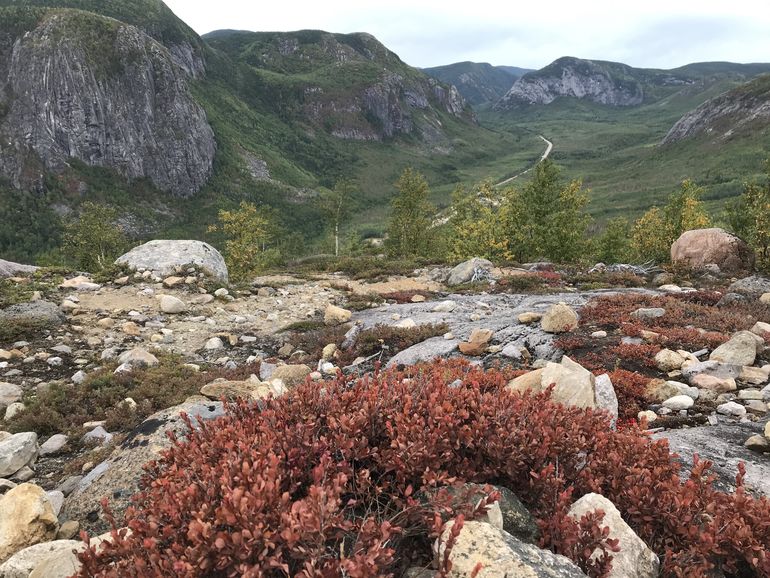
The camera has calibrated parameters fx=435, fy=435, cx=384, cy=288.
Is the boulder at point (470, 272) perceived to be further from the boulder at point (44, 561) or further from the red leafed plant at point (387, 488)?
the boulder at point (44, 561)

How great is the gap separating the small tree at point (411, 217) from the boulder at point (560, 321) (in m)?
37.9

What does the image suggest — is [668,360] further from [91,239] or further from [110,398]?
[91,239]

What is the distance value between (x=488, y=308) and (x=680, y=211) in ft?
108

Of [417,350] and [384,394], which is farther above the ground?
[384,394]

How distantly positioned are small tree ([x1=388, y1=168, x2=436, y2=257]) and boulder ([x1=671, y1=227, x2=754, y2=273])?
93.0 feet

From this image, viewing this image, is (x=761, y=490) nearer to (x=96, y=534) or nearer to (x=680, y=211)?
(x=96, y=534)

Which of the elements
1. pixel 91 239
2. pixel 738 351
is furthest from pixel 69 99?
pixel 738 351

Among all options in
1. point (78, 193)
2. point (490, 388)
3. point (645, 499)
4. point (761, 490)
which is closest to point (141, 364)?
point (490, 388)

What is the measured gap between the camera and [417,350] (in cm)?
1010

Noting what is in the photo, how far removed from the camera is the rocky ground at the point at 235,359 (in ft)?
16.5

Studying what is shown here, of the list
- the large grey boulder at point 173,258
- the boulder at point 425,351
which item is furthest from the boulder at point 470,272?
the boulder at point 425,351

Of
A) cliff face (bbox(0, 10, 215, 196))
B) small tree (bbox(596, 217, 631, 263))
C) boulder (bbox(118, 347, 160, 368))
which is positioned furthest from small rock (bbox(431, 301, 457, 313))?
cliff face (bbox(0, 10, 215, 196))

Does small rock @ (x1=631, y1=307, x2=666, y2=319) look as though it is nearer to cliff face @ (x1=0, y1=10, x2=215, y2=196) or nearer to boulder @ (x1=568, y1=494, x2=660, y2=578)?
boulder @ (x1=568, y1=494, x2=660, y2=578)

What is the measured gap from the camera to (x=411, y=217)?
4856cm
